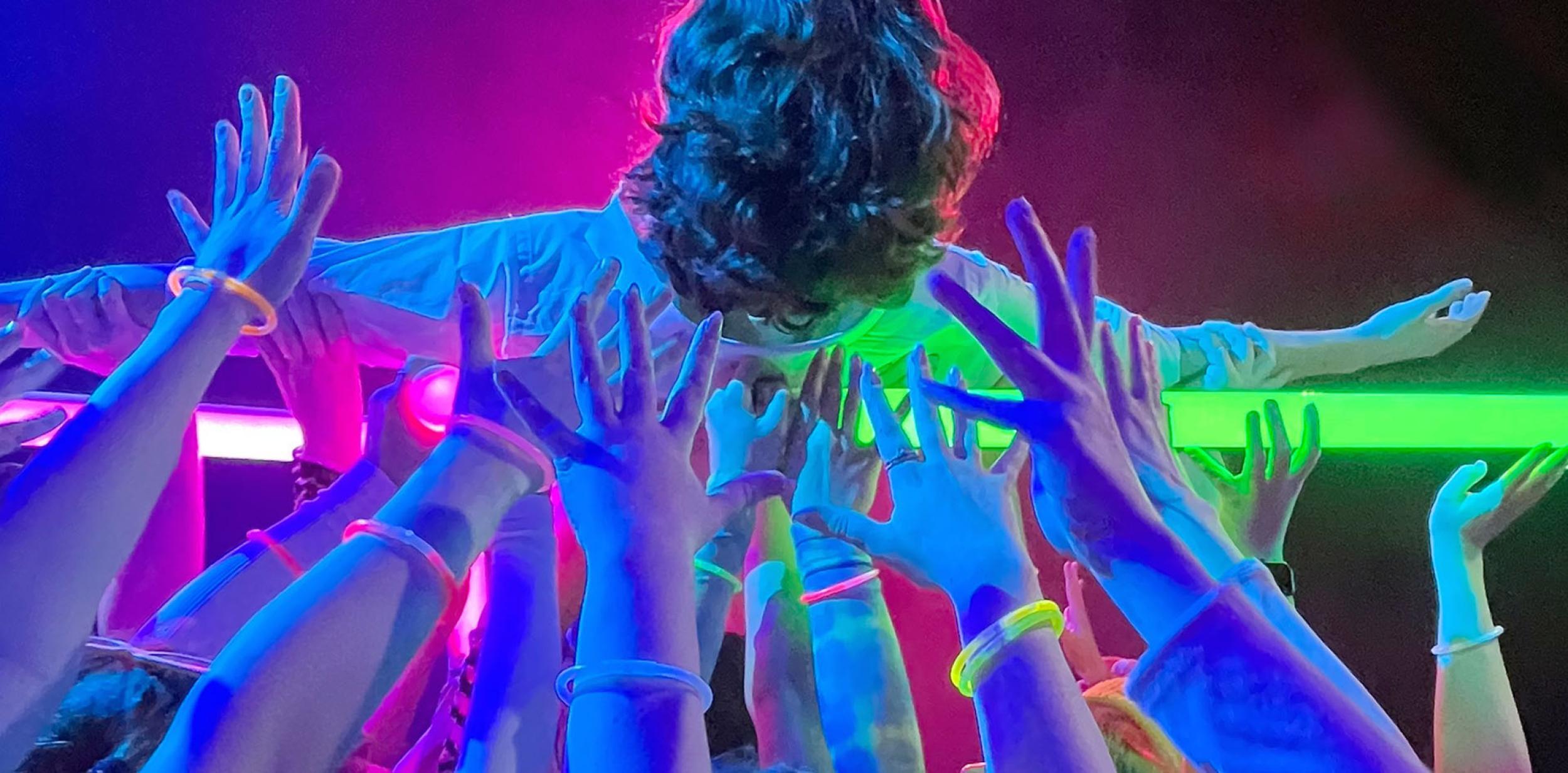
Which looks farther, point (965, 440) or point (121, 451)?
point (965, 440)

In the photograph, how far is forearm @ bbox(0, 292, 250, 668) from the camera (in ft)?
1.59

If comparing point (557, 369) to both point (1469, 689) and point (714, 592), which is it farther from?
point (1469, 689)

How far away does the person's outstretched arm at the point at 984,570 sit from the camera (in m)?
0.53

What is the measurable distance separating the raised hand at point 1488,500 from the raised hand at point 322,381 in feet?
2.98

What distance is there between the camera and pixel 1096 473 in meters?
0.53

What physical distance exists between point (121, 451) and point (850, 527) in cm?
39

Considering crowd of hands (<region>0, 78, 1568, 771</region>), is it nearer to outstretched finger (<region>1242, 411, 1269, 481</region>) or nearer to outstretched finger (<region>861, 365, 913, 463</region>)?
outstretched finger (<region>861, 365, 913, 463</region>)

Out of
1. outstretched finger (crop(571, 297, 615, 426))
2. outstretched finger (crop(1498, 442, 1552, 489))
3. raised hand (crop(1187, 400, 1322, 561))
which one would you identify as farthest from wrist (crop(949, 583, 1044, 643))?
outstretched finger (crop(1498, 442, 1552, 489))

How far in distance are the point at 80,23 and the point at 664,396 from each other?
26.6 inches

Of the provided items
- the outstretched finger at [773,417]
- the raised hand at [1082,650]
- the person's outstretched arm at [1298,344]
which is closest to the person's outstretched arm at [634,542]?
the outstretched finger at [773,417]

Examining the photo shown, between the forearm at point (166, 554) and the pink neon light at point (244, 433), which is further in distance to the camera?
the pink neon light at point (244, 433)

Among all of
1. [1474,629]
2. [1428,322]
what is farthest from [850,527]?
[1428,322]

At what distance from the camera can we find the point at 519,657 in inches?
25.7

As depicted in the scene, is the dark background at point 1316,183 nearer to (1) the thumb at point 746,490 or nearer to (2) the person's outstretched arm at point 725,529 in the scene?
(2) the person's outstretched arm at point 725,529
